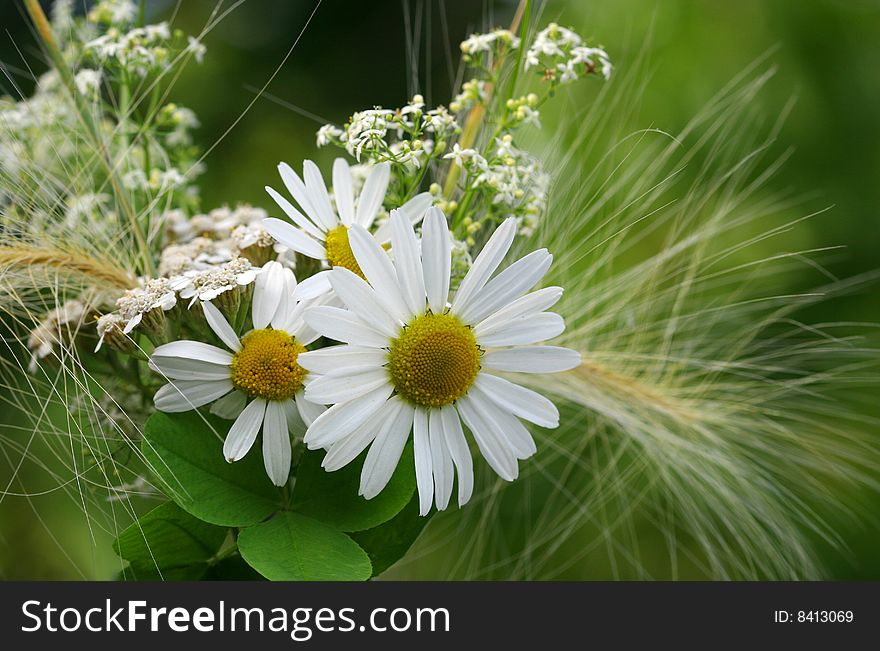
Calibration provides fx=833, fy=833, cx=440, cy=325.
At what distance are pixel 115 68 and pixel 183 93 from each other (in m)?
1.30

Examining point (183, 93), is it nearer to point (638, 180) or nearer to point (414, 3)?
point (414, 3)

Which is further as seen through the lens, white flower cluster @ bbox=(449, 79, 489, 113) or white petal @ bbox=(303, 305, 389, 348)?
white flower cluster @ bbox=(449, 79, 489, 113)

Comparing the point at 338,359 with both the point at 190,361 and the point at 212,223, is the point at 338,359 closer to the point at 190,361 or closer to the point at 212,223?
the point at 190,361

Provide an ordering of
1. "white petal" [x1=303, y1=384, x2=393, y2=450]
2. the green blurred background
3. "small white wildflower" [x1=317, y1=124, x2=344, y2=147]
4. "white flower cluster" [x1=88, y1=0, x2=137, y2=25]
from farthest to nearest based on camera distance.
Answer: the green blurred background → "white flower cluster" [x1=88, y1=0, x2=137, y2=25] → "small white wildflower" [x1=317, y1=124, x2=344, y2=147] → "white petal" [x1=303, y1=384, x2=393, y2=450]

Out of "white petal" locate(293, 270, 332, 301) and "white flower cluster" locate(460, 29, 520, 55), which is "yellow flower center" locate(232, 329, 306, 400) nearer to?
"white petal" locate(293, 270, 332, 301)

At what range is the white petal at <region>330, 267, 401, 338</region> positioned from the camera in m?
0.33

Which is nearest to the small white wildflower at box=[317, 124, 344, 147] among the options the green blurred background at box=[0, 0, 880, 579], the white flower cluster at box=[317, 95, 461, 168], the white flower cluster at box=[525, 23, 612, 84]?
the white flower cluster at box=[317, 95, 461, 168]

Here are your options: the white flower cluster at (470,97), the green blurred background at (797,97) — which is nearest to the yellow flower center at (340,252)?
the white flower cluster at (470,97)

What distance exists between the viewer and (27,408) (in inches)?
19.0

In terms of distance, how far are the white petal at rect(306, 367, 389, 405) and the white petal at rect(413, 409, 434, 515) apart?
0.08ft

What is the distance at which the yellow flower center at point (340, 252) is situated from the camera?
40 centimetres

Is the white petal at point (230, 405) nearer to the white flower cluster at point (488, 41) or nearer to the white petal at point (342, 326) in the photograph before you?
the white petal at point (342, 326)

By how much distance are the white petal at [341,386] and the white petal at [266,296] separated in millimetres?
48

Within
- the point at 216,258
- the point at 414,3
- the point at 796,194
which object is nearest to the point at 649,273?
the point at 216,258
